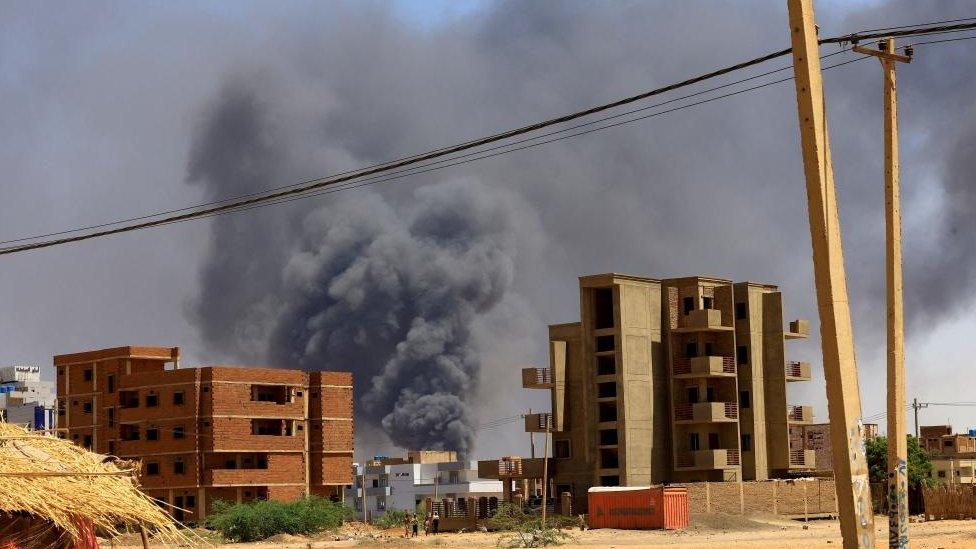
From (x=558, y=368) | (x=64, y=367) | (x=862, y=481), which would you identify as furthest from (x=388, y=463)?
(x=862, y=481)

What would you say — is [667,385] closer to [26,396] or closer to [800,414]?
[800,414]

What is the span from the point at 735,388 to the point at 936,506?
92.9 ft

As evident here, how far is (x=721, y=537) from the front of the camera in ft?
241

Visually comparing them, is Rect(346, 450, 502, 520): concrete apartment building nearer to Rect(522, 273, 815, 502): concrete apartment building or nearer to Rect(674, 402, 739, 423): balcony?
Rect(522, 273, 815, 502): concrete apartment building

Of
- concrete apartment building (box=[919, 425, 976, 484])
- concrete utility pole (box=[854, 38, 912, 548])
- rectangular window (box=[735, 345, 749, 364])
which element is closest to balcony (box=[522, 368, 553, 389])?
rectangular window (box=[735, 345, 749, 364])

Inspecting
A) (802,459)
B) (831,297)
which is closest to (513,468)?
(802,459)

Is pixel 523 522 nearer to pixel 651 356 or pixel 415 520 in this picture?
pixel 415 520

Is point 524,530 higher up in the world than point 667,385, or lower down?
lower down

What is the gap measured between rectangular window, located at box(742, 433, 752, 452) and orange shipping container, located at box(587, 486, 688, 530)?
897 inches

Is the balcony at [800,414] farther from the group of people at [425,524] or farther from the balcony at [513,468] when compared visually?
the group of people at [425,524]

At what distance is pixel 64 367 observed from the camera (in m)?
125

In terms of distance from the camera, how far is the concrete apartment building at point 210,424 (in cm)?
11044

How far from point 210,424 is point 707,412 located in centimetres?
3864

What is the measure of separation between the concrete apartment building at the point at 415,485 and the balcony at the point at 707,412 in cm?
7167
